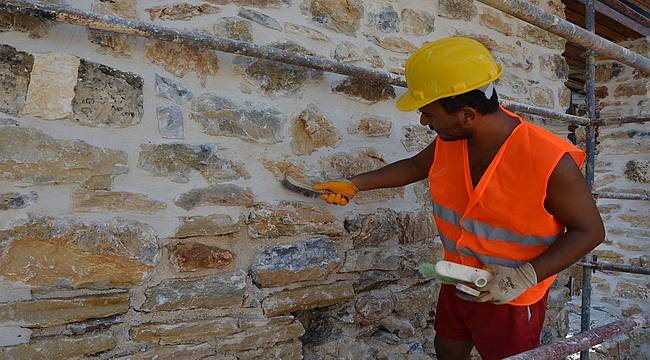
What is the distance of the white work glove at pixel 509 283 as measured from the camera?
1.61 metres

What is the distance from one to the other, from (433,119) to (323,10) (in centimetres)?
73

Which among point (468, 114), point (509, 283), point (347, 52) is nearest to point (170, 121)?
point (347, 52)

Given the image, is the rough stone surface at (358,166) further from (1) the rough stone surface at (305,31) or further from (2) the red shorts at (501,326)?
(2) the red shorts at (501,326)

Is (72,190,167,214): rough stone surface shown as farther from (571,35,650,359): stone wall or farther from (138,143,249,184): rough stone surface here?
(571,35,650,359): stone wall

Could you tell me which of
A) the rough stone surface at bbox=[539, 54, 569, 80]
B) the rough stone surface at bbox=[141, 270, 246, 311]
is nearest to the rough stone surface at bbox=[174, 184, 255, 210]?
the rough stone surface at bbox=[141, 270, 246, 311]

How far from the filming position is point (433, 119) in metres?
1.77

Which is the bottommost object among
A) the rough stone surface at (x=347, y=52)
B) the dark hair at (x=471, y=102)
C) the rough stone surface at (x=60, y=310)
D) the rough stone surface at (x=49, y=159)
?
the rough stone surface at (x=60, y=310)

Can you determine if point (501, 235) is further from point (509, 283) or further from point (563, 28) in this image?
point (563, 28)

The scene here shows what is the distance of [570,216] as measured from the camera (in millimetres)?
1631

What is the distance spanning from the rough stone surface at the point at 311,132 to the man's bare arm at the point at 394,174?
0.64ft

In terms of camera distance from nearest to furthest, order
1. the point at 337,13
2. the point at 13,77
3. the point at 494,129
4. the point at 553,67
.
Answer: the point at 13,77 → the point at 494,129 → the point at 337,13 → the point at 553,67

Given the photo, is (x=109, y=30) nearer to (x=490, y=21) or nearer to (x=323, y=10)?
(x=323, y=10)

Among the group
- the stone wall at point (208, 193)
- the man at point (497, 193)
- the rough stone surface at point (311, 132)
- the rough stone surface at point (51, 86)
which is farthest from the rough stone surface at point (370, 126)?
the rough stone surface at point (51, 86)

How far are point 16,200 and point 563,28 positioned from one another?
7.09 feet
